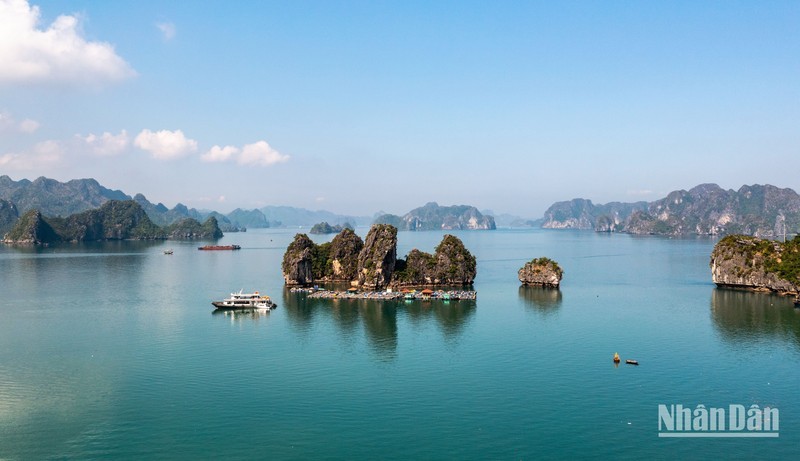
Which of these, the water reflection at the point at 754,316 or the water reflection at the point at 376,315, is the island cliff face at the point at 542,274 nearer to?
the water reflection at the point at 376,315

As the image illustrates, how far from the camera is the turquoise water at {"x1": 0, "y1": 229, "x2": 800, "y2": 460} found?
166ft

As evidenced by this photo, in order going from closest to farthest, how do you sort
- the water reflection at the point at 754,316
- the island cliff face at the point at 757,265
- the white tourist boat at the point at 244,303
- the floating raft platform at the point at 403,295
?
the water reflection at the point at 754,316 < the white tourist boat at the point at 244,303 < the island cliff face at the point at 757,265 < the floating raft platform at the point at 403,295

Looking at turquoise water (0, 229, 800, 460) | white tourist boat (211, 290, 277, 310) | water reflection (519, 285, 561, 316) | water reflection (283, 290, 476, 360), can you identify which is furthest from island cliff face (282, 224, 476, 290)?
white tourist boat (211, 290, 277, 310)

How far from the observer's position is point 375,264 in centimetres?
14712

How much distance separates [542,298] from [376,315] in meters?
44.6

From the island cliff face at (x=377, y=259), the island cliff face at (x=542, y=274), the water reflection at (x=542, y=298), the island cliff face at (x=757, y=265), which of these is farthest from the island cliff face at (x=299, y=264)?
the island cliff face at (x=757, y=265)

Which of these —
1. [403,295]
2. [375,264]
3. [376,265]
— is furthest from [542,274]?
[375,264]

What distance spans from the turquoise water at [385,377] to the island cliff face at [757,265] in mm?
6293

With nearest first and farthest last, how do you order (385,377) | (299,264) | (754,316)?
1. (385,377)
2. (754,316)
3. (299,264)

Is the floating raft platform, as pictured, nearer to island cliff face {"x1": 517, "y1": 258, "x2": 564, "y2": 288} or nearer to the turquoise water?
the turquoise water

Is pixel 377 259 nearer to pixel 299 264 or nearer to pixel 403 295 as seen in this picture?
pixel 403 295

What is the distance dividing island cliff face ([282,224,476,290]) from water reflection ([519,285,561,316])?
19.6m

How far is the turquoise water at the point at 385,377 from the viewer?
50.6m

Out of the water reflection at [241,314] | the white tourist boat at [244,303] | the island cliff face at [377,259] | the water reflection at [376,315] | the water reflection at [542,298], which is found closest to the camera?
the water reflection at [376,315]
